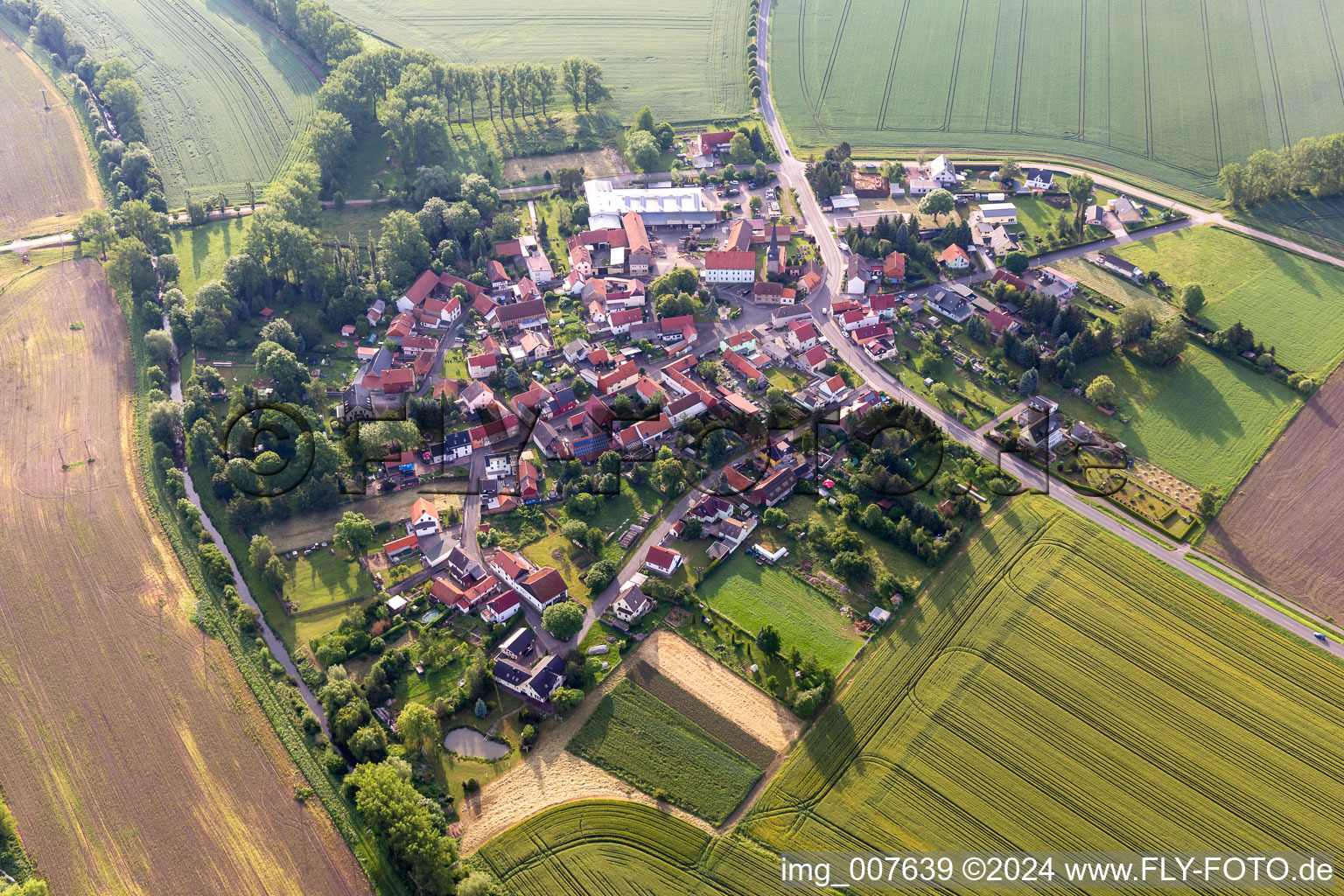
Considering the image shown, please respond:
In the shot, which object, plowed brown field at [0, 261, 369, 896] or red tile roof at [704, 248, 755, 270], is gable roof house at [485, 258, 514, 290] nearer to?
red tile roof at [704, 248, 755, 270]

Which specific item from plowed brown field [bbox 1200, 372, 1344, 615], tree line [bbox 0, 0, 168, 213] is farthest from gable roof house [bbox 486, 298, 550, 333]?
plowed brown field [bbox 1200, 372, 1344, 615]

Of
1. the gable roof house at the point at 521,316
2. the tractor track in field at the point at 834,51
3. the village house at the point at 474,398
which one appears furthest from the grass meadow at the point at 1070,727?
the tractor track in field at the point at 834,51

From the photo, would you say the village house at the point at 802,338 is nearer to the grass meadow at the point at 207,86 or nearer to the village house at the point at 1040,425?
the village house at the point at 1040,425

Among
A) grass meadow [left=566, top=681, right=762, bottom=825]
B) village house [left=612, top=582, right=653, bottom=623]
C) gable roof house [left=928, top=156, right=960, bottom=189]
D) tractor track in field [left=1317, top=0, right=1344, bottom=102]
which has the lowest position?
grass meadow [left=566, top=681, right=762, bottom=825]

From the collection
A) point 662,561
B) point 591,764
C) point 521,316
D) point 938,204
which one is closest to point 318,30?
point 521,316

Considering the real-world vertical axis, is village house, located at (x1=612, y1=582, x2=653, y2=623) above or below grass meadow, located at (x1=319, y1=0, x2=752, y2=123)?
below
